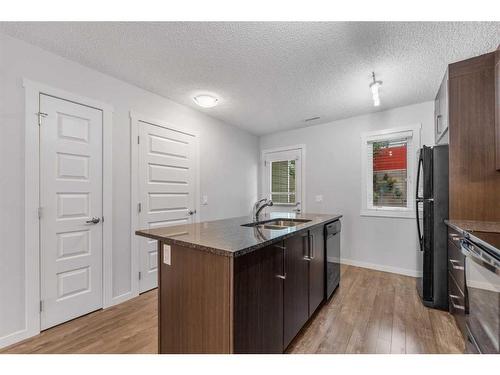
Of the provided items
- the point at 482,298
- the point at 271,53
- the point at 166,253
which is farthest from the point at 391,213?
the point at 166,253

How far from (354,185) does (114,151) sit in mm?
3410

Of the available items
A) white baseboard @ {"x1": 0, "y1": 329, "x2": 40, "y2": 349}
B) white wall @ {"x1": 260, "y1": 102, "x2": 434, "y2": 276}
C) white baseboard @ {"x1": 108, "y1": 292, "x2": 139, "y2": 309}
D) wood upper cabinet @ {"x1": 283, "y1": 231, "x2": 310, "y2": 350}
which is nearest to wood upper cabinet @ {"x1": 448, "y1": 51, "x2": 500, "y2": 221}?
white wall @ {"x1": 260, "y1": 102, "x2": 434, "y2": 276}

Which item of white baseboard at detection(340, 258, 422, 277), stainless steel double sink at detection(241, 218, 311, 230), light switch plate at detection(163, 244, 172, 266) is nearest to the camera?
light switch plate at detection(163, 244, 172, 266)

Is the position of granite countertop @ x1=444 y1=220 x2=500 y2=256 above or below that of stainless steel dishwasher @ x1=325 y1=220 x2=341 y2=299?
above

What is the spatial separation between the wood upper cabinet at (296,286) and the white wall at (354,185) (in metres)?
2.07

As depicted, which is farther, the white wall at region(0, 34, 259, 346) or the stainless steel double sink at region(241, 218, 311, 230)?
the stainless steel double sink at region(241, 218, 311, 230)

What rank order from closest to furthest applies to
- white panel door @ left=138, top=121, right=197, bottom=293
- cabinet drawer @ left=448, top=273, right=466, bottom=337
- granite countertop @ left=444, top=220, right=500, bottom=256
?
1. granite countertop @ left=444, top=220, right=500, bottom=256
2. cabinet drawer @ left=448, top=273, right=466, bottom=337
3. white panel door @ left=138, top=121, right=197, bottom=293

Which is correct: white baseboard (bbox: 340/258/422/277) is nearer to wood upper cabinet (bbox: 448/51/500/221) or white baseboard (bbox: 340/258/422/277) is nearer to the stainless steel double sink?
wood upper cabinet (bbox: 448/51/500/221)

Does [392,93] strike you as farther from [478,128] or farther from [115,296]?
[115,296]

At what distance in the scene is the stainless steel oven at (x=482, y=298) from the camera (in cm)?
117

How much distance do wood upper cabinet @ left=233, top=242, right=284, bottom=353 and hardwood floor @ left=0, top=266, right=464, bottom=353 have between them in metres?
0.44

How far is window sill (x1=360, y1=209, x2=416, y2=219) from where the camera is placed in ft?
10.9

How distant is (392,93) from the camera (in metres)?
2.93
